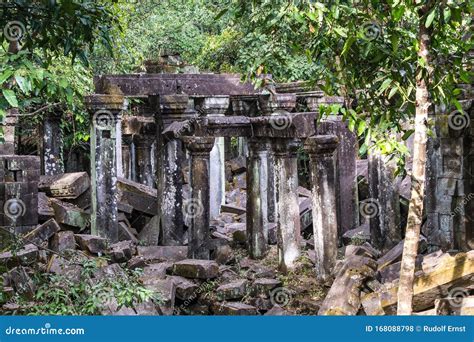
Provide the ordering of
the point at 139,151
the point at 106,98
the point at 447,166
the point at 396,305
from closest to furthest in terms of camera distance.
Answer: the point at 396,305 → the point at 447,166 → the point at 106,98 → the point at 139,151

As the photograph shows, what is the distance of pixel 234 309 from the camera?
34.4ft

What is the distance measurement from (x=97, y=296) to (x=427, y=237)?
5.79 m

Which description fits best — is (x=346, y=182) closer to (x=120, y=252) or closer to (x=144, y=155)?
(x=120, y=252)

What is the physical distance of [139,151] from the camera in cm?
1933

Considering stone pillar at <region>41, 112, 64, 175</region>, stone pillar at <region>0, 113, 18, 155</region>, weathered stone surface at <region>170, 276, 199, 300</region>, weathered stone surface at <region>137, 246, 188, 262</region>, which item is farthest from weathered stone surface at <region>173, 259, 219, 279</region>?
stone pillar at <region>41, 112, 64, 175</region>

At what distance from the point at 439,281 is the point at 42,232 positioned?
266 inches

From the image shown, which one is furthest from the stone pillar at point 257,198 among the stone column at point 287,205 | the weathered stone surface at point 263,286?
the weathered stone surface at point 263,286

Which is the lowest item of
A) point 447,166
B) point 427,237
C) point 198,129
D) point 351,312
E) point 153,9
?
point 351,312

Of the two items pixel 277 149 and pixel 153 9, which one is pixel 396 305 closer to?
pixel 277 149

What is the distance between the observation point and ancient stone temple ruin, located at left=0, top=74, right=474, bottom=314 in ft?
35.0

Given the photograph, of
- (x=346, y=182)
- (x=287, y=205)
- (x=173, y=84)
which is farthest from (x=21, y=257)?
(x=346, y=182)

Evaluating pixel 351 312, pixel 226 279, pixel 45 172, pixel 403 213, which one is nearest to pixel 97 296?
pixel 351 312

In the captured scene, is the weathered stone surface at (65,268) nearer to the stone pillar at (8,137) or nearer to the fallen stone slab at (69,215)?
the fallen stone slab at (69,215)

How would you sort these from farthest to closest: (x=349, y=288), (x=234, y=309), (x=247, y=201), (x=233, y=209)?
(x=233, y=209)
(x=247, y=201)
(x=234, y=309)
(x=349, y=288)
